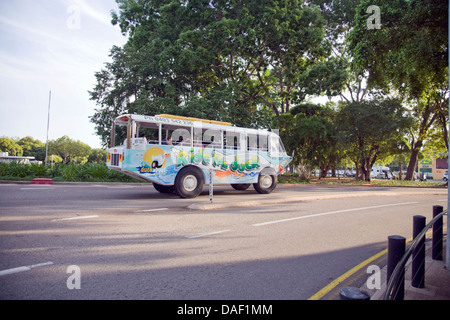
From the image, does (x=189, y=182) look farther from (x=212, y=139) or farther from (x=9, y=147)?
(x=9, y=147)

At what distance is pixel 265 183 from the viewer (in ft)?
47.3

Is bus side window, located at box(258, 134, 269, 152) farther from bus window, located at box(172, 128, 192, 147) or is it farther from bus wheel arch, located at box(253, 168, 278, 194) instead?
bus window, located at box(172, 128, 192, 147)

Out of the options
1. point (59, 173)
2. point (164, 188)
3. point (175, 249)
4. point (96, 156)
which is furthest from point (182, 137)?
point (96, 156)

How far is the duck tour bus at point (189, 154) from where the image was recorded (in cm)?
1078

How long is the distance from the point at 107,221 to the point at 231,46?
18.7m

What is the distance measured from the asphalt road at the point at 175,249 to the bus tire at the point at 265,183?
4.73 metres

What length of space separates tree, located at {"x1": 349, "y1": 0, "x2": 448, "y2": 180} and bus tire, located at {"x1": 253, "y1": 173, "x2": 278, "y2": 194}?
651 centimetres

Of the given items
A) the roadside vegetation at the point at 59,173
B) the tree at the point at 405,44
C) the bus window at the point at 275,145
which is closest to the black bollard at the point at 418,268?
the tree at the point at 405,44

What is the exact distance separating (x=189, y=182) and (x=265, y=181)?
4341mm

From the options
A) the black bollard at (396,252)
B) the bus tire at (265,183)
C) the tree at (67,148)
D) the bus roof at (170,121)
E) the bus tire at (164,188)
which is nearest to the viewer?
the black bollard at (396,252)

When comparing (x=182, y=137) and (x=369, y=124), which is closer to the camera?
(x=182, y=137)

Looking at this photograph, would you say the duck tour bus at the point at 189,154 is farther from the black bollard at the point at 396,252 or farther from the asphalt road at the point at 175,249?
the black bollard at the point at 396,252
